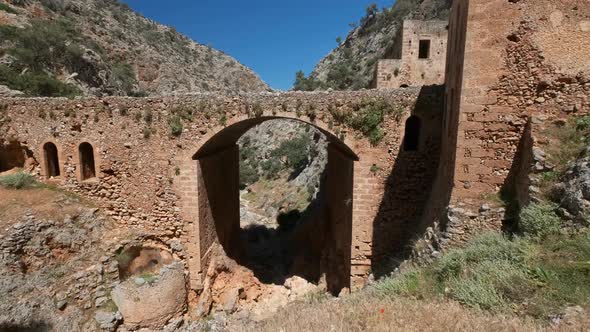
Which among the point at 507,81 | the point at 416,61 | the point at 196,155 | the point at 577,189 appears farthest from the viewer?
the point at 416,61

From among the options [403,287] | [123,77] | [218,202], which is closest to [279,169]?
[218,202]

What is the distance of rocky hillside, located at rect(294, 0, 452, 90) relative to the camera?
85.5ft

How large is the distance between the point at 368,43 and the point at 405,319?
1239 inches

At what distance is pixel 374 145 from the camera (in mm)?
8672

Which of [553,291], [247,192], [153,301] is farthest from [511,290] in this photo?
[247,192]

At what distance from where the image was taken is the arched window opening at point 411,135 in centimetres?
906

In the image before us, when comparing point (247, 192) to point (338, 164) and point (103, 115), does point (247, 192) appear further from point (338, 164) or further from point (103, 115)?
point (103, 115)

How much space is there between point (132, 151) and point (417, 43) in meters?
12.7

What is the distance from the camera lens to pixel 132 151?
9.66 m

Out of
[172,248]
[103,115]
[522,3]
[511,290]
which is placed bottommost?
[172,248]

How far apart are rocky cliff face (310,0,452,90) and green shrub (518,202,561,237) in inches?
769

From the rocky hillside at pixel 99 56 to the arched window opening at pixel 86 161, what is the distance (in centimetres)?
451

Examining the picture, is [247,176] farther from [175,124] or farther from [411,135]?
[411,135]

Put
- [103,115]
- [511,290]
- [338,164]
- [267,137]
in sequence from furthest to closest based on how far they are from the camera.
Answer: [267,137]
[338,164]
[103,115]
[511,290]
